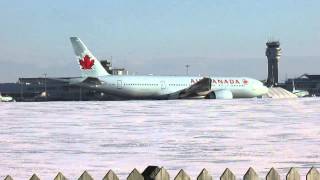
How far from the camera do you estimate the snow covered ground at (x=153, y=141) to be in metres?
6.39

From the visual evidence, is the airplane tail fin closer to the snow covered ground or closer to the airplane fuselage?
the airplane fuselage

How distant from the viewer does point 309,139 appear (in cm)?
810

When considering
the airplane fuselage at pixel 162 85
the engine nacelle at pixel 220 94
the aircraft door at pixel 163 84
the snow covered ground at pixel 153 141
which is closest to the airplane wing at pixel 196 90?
the airplane fuselage at pixel 162 85

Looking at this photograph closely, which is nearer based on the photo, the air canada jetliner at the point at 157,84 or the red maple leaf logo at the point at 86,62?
the air canada jetliner at the point at 157,84

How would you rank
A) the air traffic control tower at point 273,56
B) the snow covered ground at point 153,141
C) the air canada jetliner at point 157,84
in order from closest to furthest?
1. the snow covered ground at point 153,141
2. the air canada jetliner at point 157,84
3. the air traffic control tower at point 273,56

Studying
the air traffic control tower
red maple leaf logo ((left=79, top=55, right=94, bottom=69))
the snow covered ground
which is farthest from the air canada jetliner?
the air traffic control tower

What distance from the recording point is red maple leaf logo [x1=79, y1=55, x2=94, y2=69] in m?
51.7

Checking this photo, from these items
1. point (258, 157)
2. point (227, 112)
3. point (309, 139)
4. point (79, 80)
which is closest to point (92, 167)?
point (258, 157)

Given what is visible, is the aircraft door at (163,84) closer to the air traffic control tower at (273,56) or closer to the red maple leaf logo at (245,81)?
the red maple leaf logo at (245,81)

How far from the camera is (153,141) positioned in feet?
26.2

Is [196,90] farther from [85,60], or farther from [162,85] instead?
[85,60]

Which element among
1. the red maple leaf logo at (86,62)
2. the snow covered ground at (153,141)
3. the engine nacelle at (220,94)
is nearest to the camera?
the snow covered ground at (153,141)

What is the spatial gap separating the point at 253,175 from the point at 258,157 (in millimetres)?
3180

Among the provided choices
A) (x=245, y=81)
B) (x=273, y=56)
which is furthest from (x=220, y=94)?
(x=273, y=56)
